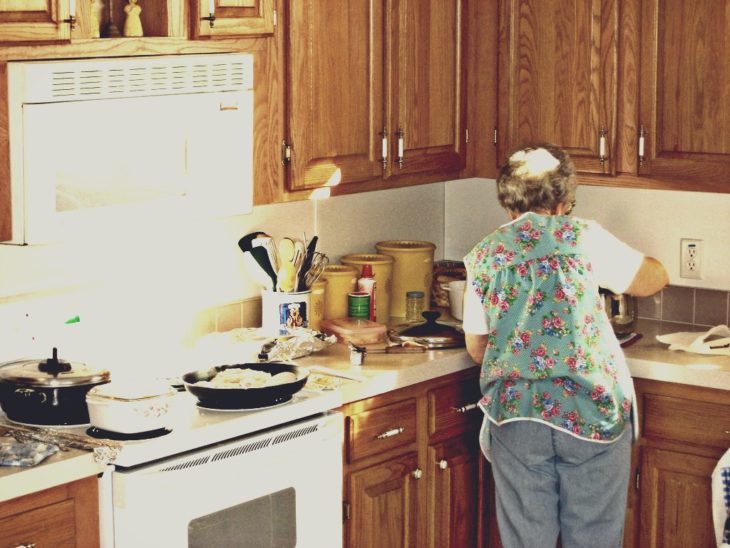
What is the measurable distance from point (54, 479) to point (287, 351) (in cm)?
102

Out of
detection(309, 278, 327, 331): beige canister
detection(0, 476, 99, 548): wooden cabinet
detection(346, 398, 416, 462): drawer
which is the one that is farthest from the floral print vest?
detection(0, 476, 99, 548): wooden cabinet

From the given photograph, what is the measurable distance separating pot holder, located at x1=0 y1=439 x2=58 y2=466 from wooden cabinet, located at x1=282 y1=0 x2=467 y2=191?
1.13 metres

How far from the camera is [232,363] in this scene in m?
3.51

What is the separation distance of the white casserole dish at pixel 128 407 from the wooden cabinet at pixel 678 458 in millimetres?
1463

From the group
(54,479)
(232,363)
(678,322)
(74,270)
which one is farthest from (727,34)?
(54,479)

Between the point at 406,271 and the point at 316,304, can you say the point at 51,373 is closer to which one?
the point at 316,304

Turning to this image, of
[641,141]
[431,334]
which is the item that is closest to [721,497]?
[431,334]

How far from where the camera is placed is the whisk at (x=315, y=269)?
12.6ft

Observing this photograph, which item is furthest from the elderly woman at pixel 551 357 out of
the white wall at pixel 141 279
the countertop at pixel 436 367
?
the white wall at pixel 141 279

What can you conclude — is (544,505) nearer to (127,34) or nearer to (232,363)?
(232,363)

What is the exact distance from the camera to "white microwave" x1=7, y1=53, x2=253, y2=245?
9.29 ft

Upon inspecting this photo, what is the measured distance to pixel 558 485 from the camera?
11.2 ft

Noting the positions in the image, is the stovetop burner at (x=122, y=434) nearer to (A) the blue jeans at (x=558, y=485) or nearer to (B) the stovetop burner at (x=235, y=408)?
(B) the stovetop burner at (x=235, y=408)

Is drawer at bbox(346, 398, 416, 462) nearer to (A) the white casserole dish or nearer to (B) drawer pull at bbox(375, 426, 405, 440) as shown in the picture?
(B) drawer pull at bbox(375, 426, 405, 440)
